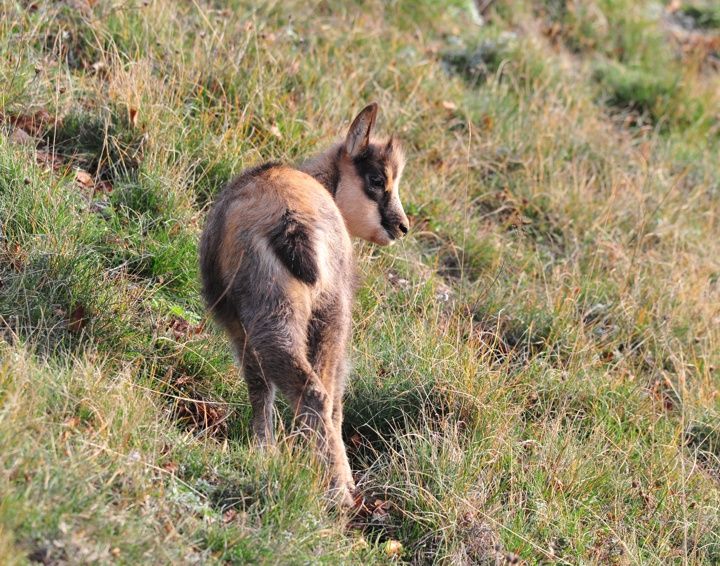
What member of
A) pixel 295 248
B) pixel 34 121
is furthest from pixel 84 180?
pixel 295 248

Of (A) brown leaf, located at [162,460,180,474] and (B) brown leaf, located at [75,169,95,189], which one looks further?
(B) brown leaf, located at [75,169,95,189]

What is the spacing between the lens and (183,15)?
30.8ft

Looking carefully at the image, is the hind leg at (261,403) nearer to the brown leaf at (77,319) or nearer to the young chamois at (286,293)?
the young chamois at (286,293)

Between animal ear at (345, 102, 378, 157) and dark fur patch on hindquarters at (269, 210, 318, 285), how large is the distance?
180cm

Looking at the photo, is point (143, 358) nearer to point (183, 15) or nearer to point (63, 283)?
point (63, 283)

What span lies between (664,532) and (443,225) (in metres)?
3.53

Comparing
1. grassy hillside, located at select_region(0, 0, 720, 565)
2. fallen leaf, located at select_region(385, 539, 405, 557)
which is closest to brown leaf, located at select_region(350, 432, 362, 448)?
grassy hillside, located at select_region(0, 0, 720, 565)

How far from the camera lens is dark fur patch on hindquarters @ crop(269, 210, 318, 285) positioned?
496 cm

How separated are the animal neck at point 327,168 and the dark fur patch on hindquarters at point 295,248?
1678 millimetres

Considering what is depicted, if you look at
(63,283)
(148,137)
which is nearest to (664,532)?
(63,283)

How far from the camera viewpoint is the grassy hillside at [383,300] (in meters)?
4.88

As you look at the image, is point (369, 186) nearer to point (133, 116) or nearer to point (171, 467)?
point (133, 116)

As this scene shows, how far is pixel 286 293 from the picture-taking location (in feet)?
16.3

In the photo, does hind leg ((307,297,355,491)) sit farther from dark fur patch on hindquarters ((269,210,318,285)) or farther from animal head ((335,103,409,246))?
animal head ((335,103,409,246))
